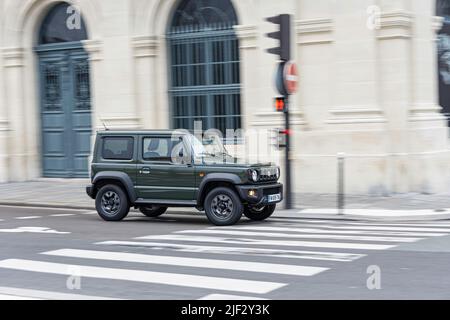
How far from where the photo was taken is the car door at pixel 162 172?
14.0 m

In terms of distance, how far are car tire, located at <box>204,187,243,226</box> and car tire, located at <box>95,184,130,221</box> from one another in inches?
70.2

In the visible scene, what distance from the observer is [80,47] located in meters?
23.5

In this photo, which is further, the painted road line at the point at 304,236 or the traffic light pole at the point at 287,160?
the traffic light pole at the point at 287,160

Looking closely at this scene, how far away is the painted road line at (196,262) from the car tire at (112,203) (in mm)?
3842

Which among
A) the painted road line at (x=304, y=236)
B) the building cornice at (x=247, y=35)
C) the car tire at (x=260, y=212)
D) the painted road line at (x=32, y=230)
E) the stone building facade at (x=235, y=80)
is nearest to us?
the painted road line at (x=304, y=236)

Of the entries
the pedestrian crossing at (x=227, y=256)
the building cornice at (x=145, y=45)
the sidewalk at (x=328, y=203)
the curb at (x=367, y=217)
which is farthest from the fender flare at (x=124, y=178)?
the building cornice at (x=145, y=45)

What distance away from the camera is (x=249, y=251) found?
10305 millimetres

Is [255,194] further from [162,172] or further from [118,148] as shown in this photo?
[118,148]

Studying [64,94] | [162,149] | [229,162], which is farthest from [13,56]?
[229,162]

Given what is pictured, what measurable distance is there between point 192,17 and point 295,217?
29.0 ft

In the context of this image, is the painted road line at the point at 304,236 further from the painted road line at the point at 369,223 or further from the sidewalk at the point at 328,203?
the sidewalk at the point at 328,203

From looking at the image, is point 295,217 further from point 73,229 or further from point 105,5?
point 105,5

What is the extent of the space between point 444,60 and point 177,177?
9.58 m

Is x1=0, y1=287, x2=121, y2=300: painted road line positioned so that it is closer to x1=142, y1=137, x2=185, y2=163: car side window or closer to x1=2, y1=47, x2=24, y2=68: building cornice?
x1=142, y1=137, x2=185, y2=163: car side window
